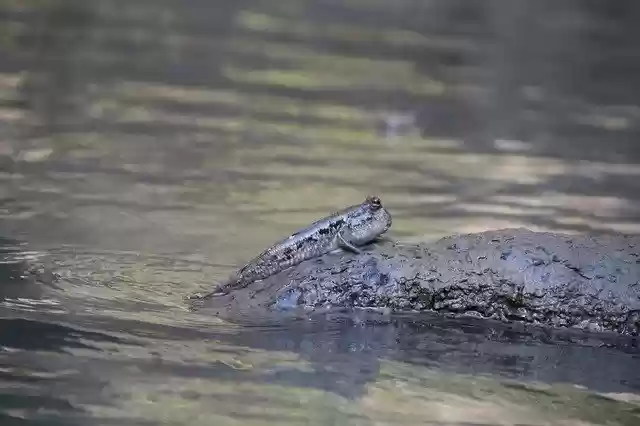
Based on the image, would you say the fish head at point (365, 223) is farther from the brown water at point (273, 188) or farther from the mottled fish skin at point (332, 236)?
the brown water at point (273, 188)

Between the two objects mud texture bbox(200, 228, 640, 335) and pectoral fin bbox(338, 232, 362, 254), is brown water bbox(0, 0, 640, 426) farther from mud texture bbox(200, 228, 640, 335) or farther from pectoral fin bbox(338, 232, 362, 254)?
pectoral fin bbox(338, 232, 362, 254)

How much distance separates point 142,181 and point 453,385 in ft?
12.8

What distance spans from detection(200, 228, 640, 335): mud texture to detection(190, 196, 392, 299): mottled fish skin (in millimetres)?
61

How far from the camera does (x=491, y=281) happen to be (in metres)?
4.61

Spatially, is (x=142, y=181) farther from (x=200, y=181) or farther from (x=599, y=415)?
(x=599, y=415)

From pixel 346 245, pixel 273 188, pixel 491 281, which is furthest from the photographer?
pixel 273 188

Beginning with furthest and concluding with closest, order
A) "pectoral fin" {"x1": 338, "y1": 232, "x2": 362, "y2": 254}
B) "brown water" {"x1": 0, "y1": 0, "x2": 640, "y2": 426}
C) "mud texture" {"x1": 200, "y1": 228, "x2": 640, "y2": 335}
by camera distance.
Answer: "pectoral fin" {"x1": 338, "y1": 232, "x2": 362, "y2": 254} < "mud texture" {"x1": 200, "y1": 228, "x2": 640, "y2": 335} < "brown water" {"x1": 0, "y1": 0, "x2": 640, "y2": 426}

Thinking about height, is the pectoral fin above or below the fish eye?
below

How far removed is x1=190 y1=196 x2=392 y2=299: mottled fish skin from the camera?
4.75 m

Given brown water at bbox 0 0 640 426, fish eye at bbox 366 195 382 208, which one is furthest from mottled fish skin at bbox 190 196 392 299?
brown water at bbox 0 0 640 426

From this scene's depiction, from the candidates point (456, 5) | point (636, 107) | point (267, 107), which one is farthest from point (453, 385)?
point (456, 5)

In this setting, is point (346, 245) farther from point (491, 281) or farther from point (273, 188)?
point (273, 188)

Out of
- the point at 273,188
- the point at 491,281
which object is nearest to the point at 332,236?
the point at 491,281

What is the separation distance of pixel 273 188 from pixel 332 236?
2.58m
